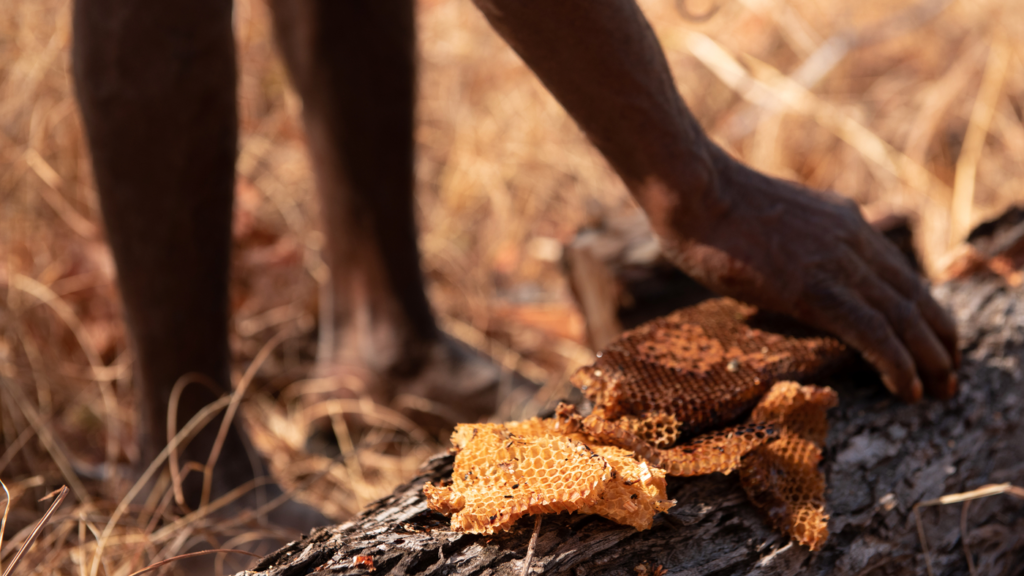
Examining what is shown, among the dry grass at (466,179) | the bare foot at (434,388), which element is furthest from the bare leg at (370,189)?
the dry grass at (466,179)

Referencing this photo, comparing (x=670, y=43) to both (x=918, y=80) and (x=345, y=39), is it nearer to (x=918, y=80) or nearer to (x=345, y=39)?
(x=918, y=80)

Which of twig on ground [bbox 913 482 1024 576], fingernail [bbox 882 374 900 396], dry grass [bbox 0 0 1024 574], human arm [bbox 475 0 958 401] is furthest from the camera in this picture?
dry grass [bbox 0 0 1024 574]

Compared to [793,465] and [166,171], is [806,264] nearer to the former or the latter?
A: [793,465]

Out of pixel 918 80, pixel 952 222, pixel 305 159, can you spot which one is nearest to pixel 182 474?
pixel 305 159

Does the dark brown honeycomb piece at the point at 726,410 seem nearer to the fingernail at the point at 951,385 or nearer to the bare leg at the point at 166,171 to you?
Result: the fingernail at the point at 951,385

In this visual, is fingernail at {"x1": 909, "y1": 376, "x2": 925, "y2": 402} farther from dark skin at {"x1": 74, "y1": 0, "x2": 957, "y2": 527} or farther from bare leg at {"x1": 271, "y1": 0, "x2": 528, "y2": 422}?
bare leg at {"x1": 271, "y1": 0, "x2": 528, "y2": 422}

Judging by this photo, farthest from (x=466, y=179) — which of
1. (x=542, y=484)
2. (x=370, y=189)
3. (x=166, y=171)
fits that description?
(x=542, y=484)

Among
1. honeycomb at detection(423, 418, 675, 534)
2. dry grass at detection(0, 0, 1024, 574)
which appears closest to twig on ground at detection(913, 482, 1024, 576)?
honeycomb at detection(423, 418, 675, 534)
